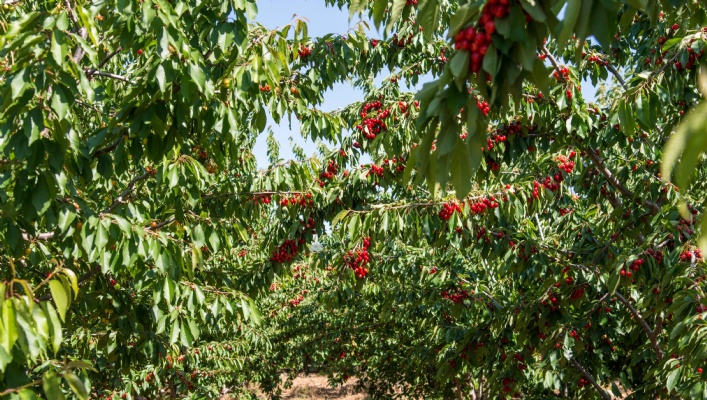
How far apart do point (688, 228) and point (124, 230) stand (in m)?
3.45

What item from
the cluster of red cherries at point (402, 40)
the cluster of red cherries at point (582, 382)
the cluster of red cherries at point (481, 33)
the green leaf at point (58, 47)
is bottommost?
the cluster of red cherries at point (582, 382)

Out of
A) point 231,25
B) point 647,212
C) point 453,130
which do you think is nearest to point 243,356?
point 647,212

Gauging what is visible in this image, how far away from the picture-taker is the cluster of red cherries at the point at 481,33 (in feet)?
3.84

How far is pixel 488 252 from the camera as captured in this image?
4.77 metres

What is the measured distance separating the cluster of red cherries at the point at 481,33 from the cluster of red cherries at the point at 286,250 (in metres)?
3.91

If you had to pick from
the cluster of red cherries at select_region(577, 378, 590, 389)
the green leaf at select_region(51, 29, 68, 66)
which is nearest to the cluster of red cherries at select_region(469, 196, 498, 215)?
the cluster of red cherries at select_region(577, 378, 590, 389)

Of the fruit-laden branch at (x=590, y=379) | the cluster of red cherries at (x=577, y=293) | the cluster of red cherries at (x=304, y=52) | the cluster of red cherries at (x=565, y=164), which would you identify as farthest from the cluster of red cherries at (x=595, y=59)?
the fruit-laden branch at (x=590, y=379)

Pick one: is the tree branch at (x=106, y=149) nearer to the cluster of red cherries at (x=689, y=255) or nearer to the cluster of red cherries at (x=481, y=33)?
the cluster of red cherries at (x=481, y=33)

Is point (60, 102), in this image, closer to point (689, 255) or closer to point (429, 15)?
point (429, 15)

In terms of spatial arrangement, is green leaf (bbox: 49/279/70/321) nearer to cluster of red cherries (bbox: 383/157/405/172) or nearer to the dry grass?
cluster of red cherries (bbox: 383/157/405/172)

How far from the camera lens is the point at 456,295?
5.58 meters

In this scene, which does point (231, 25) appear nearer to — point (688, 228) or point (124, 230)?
point (124, 230)

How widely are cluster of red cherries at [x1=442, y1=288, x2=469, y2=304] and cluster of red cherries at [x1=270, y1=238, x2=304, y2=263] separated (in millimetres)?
1558

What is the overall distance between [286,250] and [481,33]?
13.0 ft
